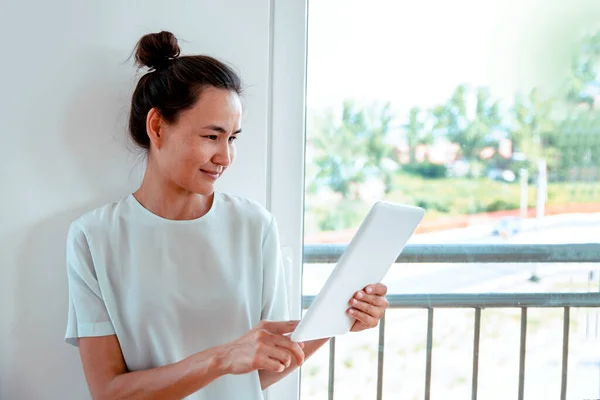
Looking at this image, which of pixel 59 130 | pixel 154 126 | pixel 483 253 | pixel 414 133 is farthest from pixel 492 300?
pixel 59 130

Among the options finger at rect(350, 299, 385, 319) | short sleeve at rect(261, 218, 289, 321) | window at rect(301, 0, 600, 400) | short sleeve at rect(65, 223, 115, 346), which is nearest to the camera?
finger at rect(350, 299, 385, 319)

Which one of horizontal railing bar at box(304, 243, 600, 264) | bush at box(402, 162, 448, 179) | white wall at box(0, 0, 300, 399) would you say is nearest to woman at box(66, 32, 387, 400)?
white wall at box(0, 0, 300, 399)

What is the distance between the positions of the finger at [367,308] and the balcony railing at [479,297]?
46cm

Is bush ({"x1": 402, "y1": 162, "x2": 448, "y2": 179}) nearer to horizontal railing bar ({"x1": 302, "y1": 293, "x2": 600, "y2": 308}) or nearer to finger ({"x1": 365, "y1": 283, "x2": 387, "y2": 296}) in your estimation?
horizontal railing bar ({"x1": 302, "y1": 293, "x2": 600, "y2": 308})

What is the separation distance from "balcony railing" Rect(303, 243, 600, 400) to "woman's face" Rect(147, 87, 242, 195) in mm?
467

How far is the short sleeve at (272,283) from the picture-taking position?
158 centimetres

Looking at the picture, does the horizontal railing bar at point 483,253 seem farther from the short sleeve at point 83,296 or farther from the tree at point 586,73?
the short sleeve at point 83,296

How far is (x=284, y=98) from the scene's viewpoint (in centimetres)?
171

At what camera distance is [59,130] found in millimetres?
1604

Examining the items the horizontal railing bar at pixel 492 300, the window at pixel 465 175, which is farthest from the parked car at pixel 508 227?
the horizontal railing bar at pixel 492 300

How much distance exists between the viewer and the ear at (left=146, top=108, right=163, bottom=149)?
1.44m

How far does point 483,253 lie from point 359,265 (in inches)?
28.6

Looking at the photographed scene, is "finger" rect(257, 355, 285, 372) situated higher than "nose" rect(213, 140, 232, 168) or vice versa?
"nose" rect(213, 140, 232, 168)

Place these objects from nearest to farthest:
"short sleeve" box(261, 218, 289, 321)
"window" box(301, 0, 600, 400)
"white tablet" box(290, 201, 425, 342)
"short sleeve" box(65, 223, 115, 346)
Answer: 1. "white tablet" box(290, 201, 425, 342)
2. "short sleeve" box(65, 223, 115, 346)
3. "short sleeve" box(261, 218, 289, 321)
4. "window" box(301, 0, 600, 400)
